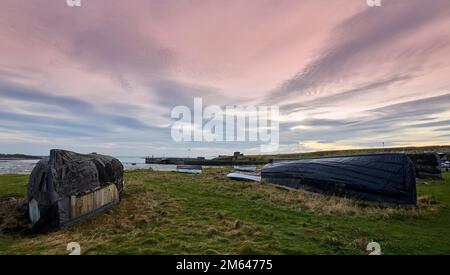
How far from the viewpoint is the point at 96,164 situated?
51.3ft

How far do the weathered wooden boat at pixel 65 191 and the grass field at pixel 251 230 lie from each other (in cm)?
69

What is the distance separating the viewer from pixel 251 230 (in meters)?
10.8

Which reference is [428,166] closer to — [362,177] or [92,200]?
[362,177]

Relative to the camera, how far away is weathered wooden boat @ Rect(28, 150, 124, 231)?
1147cm

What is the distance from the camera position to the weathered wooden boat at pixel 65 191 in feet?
37.6

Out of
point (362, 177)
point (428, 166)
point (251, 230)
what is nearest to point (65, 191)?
point (251, 230)

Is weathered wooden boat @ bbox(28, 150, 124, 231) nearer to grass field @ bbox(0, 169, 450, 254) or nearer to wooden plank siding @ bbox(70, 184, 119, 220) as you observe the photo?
wooden plank siding @ bbox(70, 184, 119, 220)

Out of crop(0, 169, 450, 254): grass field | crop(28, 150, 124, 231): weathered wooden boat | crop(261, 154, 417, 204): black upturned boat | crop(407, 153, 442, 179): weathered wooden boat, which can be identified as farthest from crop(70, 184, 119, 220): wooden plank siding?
crop(407, 153, 442, 179): weathered wooden boat

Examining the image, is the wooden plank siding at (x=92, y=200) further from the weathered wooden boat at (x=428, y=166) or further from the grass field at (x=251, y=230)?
the weathered wooden boat at (x=428, y=166)

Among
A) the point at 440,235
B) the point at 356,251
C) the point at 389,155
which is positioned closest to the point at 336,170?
the point at 389,155

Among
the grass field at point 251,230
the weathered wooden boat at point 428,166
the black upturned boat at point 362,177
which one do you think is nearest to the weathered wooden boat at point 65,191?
the grass field at point 251,230

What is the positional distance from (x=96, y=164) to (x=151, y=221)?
587 cm

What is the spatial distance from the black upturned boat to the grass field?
169 centimetres

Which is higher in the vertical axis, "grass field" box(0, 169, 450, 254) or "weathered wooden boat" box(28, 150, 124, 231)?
"weathered wooden boat" box(28, 150, 124, 231)
